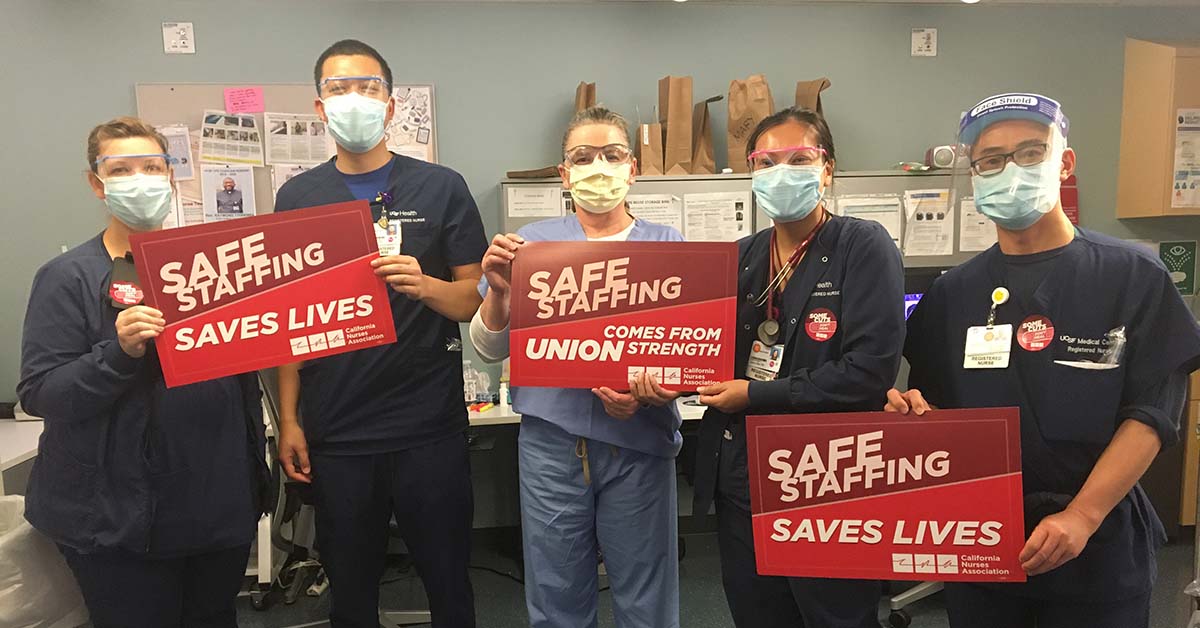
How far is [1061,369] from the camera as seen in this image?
3.93ft

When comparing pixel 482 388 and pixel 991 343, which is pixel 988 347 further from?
pixel 482 388

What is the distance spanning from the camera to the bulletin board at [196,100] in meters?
3.24

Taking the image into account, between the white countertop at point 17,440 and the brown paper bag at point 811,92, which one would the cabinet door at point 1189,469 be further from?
the white countertop at point 17,440

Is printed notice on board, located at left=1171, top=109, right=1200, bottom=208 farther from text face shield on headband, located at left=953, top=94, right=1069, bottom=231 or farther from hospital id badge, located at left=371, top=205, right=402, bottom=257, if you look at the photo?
hospital id badge, located at left=371, top=205, right=402, bottom=257

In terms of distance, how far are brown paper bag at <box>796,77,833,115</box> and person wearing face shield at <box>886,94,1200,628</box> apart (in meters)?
2.15

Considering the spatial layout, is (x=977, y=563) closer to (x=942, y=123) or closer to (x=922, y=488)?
(x=922, y=488)

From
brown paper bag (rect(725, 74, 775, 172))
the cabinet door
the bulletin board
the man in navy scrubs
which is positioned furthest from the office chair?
the cabinet door

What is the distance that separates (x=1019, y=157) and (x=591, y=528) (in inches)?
48.2

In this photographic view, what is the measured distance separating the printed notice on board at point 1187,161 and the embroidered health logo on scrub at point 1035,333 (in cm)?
325

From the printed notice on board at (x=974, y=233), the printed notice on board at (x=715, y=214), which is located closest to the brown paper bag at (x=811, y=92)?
the printed notice on board at (x=715, y=214)

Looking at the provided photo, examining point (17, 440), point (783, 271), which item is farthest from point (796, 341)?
point (17, 440)

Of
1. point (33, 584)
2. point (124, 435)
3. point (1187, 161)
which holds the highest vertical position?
point (1187, 161)

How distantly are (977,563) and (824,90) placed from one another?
2935 millimetres

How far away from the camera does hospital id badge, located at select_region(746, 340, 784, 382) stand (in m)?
1.44
